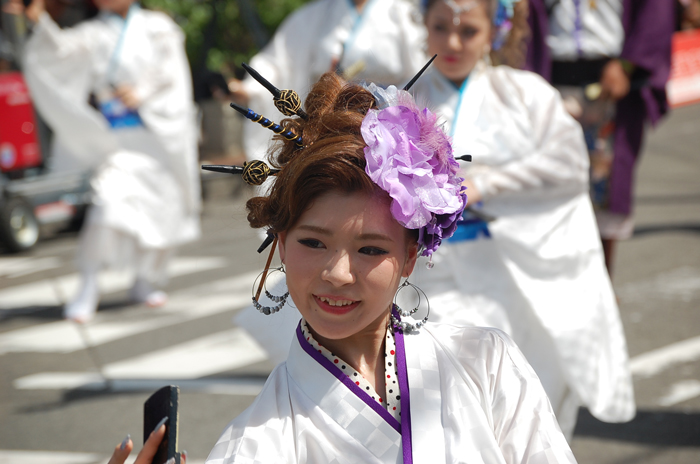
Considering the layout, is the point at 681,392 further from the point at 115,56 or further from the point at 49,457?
the point at 115,56

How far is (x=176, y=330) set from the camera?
4977mm

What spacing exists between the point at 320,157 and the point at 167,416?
537mm

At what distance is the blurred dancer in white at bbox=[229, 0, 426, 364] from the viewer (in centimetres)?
410

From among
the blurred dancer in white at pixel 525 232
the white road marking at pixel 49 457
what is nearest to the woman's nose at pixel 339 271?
the blurred dancer in white at pixel 525 232

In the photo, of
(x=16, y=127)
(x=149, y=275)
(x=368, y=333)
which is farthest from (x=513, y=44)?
(x=16, y=127)

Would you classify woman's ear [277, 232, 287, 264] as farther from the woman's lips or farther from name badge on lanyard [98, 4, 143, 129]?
name badge on lanyard [98, 4, 143, 129]

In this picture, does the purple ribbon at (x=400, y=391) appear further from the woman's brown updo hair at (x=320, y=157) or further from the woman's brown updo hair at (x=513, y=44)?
the woman's brown updo hair at (x=513, y=44)

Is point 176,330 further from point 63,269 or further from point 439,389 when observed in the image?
point 439,389

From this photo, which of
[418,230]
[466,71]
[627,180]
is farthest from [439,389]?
[627,180]

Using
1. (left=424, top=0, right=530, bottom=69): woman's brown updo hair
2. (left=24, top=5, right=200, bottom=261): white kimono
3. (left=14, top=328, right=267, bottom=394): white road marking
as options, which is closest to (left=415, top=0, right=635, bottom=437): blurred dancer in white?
Answer: (left=424, top=0, right=530, bottom=69): woman's brown updo hair

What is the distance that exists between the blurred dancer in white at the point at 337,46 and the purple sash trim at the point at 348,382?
241 centimetres

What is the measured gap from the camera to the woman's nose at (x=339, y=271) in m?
1.52

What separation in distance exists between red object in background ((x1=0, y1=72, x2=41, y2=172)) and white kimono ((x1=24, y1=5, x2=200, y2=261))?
132 cm

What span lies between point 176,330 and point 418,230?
3565 mm
